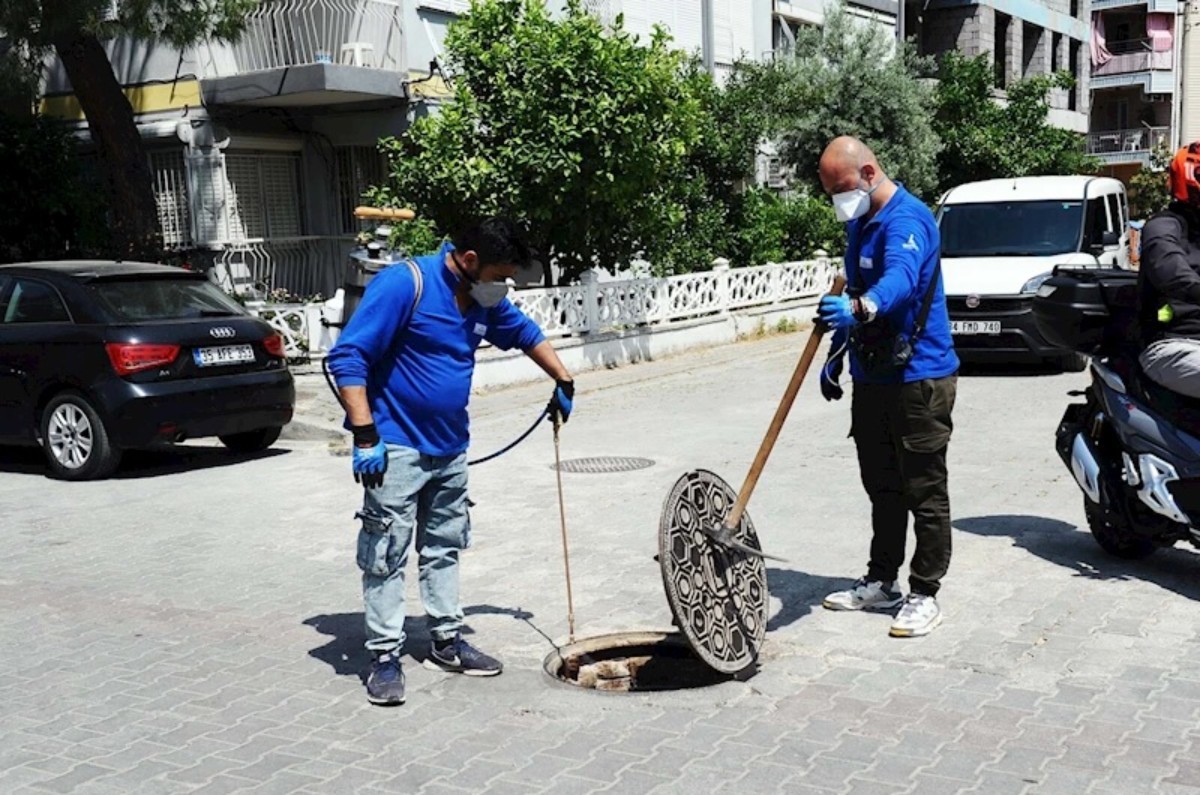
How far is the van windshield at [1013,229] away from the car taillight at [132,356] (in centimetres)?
905

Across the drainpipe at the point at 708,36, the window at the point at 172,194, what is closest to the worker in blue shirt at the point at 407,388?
the window at the point at 172,194

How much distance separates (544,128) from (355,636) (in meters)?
Answer: 9.54

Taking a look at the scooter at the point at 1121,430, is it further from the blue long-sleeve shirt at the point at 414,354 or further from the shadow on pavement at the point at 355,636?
the blue long-sleeve shirt at the point at 414,354

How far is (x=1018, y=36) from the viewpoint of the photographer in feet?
125

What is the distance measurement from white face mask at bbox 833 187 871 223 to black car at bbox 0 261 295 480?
5.88 m

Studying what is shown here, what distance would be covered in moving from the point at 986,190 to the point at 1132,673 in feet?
37.6

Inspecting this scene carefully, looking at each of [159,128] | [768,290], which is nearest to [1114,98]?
[768,290]

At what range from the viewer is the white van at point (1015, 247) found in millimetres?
13484

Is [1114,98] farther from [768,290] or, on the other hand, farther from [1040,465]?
[1040,465]

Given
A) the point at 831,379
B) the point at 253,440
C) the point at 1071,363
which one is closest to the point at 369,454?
the point at 831,379

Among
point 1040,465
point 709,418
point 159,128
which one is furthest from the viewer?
point 159,128

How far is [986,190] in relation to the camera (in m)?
15.5

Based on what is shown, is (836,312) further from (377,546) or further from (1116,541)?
(1116,541)

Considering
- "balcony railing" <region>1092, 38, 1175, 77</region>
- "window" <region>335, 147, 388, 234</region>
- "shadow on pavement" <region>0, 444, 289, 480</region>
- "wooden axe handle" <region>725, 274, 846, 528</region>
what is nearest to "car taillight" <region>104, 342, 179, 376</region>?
"shadow on pavement" <region>0, 444, 289, 480</region>
